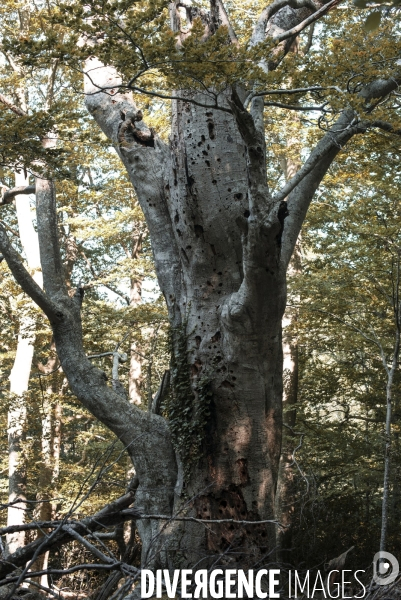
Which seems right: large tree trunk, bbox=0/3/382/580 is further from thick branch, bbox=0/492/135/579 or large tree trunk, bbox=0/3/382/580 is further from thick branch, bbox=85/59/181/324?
thick branch, bbox=0/492/135/579

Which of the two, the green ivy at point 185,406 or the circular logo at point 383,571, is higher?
the green ivy at point 185,406

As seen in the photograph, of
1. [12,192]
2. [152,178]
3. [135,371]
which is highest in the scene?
[12,192]

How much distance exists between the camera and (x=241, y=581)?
4.79 meters

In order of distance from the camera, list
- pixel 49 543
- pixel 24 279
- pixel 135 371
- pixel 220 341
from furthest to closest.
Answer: pixel 135 371 < pixel 24 279 < pixel 220 341 < pixel 49 543

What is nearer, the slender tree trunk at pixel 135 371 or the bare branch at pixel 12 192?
the bare branch at pixel 12 192

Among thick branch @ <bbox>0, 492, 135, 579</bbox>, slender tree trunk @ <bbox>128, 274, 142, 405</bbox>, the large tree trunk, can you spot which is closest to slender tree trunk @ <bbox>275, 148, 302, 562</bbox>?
slender tree trunk @ <bbox>128, 274, 142, 405</bbox>

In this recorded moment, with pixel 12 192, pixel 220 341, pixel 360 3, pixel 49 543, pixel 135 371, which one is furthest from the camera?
pixel 135 371

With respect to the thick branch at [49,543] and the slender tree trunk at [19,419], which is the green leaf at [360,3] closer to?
the thick branch at [49,543]

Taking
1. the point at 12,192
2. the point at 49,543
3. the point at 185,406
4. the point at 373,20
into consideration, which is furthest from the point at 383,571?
the point at 373,20

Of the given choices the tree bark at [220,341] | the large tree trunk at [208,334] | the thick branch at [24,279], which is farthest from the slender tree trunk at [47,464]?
the tree bark at [220,341]

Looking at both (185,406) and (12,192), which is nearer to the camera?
(185,406)

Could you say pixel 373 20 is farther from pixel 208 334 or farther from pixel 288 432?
pixel 288 432

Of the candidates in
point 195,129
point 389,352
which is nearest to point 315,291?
point 389,352

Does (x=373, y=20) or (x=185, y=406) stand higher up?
(x=373, y=20)
